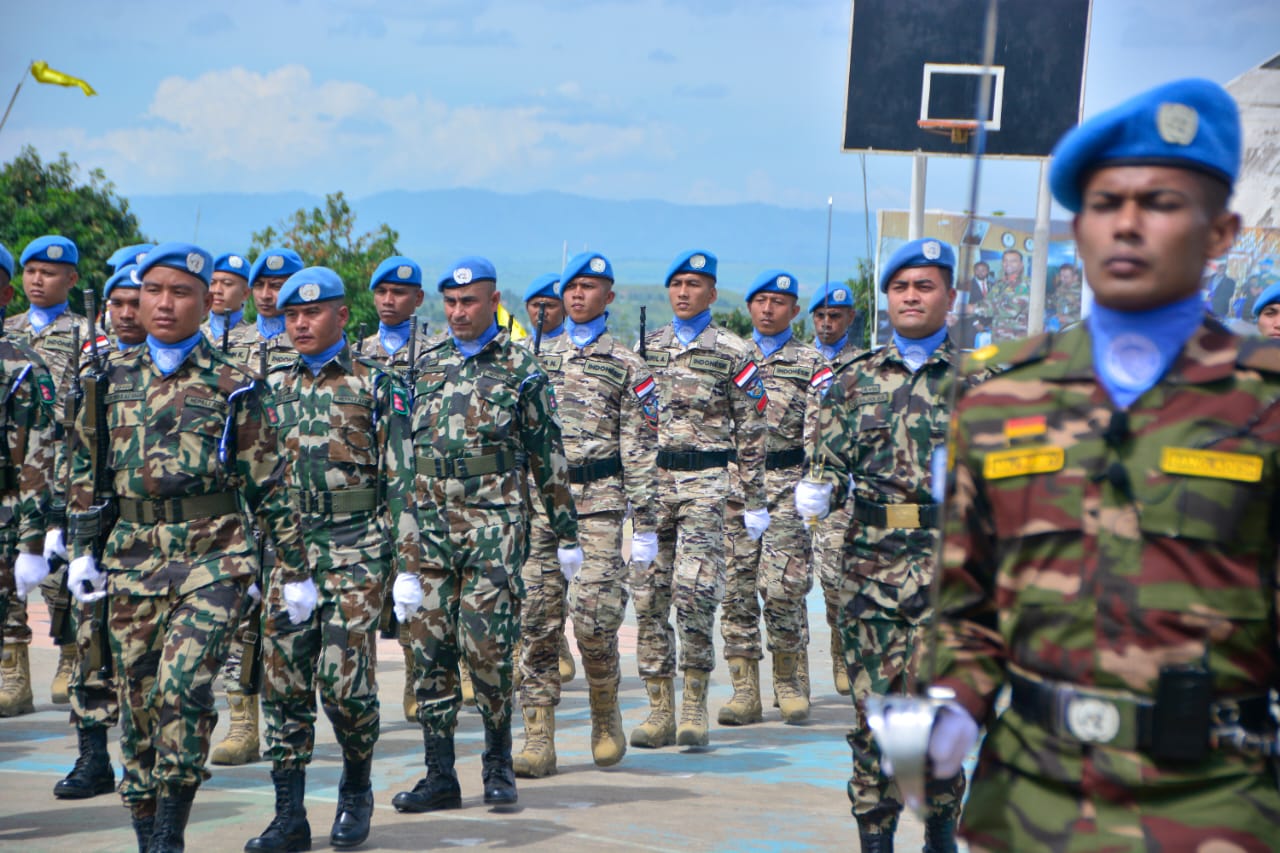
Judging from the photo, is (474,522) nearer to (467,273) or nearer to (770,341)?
(467,273)

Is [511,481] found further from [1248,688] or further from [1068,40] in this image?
[1068,40]

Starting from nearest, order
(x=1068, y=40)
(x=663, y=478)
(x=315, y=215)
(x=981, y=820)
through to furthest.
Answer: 1. (x=981, y=820)
2. (x=663, y=478)
3. (x=1068, y=40)
4. (x=315, y=215)

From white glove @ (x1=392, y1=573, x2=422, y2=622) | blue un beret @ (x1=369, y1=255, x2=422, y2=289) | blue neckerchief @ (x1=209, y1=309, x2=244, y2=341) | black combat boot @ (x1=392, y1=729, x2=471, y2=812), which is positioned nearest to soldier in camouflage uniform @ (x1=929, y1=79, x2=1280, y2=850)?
white glove @ (x1=392, y1=573, x2=422, y2=622)

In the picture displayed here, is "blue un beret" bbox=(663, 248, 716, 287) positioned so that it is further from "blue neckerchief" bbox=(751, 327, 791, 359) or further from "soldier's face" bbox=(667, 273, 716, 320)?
"blue neckerchief" bbox=(751, 327, 791, 359)

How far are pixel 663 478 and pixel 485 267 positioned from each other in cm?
245

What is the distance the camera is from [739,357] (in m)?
10.4

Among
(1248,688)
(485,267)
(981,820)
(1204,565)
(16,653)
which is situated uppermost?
(485,267)

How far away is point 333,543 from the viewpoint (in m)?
7.50

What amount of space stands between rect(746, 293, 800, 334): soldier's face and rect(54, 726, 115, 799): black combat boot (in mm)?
5830

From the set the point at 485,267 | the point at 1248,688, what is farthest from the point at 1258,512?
the point at 485,267

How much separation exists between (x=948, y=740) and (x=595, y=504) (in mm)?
6379

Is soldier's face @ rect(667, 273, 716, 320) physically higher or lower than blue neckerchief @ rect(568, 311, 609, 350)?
higher

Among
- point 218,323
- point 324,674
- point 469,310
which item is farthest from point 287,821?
point 218,323

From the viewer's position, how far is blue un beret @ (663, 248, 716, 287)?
10539 millimetres
